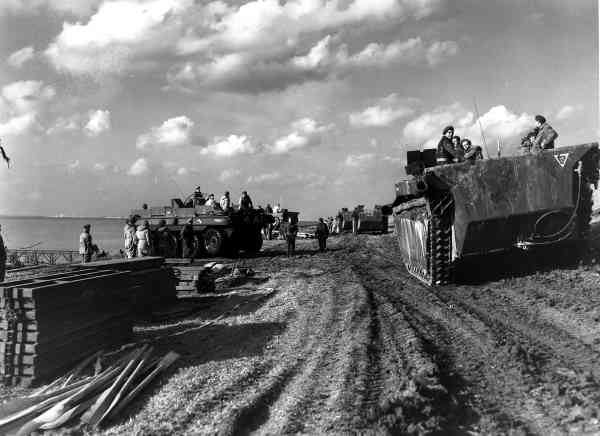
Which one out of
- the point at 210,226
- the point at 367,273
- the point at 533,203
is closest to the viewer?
the point at 533,203

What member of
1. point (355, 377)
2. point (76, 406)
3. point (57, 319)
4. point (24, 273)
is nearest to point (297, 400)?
point (355, 377)

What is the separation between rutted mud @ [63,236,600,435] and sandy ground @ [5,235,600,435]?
0.02m

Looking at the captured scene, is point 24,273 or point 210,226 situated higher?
point 210,226

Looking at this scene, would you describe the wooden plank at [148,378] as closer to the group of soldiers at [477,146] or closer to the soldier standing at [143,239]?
the group of soldiers at [477,146]

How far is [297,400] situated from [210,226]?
15.8 metres

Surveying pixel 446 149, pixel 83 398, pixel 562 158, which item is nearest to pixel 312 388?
pixel 83 398

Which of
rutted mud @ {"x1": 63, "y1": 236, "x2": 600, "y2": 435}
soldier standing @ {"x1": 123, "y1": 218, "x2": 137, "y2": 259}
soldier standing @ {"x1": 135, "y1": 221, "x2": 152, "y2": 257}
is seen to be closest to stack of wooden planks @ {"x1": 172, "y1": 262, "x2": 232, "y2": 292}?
soldier standing @ {"x1": 135, "y1": 221, "x2": 152, "y2": 257}

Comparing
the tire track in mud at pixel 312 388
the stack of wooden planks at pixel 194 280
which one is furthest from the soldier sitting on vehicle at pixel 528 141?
the stack of wooden planks at pixel 194 280

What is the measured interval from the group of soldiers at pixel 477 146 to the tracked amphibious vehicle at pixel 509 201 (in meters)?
1.01

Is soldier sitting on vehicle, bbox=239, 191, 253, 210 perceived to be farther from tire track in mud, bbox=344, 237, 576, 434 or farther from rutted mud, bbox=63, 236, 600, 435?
tire track in mud, bbox=344, 237, 576, 434

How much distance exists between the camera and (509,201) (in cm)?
930

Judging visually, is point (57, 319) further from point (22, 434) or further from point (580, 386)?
point (580, 386)

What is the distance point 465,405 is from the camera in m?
4.58

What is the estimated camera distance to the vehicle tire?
65.6 ft
